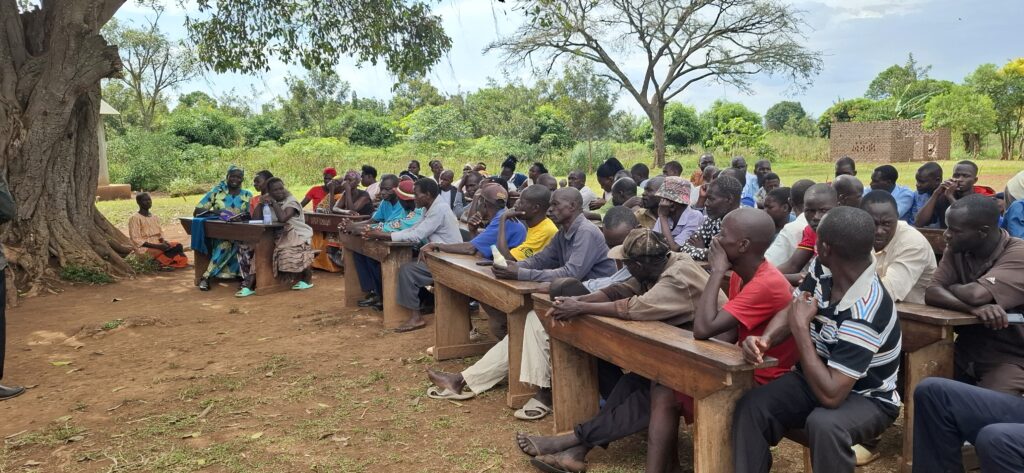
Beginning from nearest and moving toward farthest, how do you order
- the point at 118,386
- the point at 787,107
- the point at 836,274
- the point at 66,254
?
the point at 836,274 → the point at 118,386 → the point at 66,254 → the point at 787,107

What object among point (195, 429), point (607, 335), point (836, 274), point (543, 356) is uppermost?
point (836, 274)

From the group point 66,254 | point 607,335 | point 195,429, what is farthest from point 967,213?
point 66,254

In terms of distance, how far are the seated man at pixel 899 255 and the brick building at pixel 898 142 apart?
68.5 feet

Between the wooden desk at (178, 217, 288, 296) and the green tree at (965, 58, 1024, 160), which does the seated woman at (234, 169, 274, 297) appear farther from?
the green tree at (965, 58, 1024, 160)

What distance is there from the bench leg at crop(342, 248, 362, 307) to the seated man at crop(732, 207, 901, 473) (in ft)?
18.9

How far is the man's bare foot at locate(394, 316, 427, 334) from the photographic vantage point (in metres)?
6.86

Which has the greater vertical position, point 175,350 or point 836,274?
point 836,274

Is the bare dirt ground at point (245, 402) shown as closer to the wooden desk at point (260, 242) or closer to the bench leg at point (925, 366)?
the bench leg at point (925, 366)

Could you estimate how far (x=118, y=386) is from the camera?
5512 mm

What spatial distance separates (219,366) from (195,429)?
1.49 metres

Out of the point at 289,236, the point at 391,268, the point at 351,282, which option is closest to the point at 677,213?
the point at 391,268

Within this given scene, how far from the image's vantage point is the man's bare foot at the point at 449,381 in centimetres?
501

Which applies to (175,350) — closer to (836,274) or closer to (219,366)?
(219,366)

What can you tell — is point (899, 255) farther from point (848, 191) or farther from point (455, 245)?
point (455, 245)
